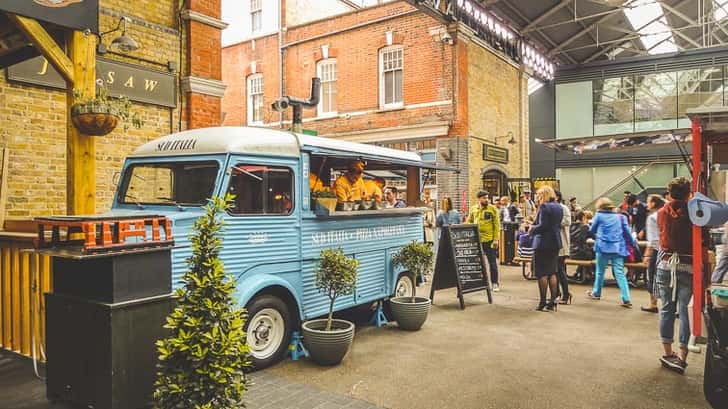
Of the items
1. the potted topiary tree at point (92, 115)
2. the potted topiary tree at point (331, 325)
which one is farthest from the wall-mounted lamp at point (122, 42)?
the potted topiary tree at point (331, 325)

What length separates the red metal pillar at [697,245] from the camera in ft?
15.9

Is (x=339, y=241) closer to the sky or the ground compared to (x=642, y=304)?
closer to the sky

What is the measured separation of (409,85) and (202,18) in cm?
877

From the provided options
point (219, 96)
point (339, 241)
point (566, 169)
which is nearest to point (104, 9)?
point (219, 96)

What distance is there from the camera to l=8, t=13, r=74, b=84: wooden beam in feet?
13.7

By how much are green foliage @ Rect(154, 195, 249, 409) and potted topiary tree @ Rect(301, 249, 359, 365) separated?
220 cm

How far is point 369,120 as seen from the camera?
57.5 ft

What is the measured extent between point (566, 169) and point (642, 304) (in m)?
16.8

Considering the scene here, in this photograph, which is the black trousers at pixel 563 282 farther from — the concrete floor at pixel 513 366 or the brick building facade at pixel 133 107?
the brick building facade at pixel 133 107

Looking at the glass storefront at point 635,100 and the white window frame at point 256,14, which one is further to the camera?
the glass storefront at point 635,100

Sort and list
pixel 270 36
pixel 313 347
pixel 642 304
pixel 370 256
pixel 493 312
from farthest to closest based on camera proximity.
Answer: pixel 270 36, pixel 642 304, pixel 493 312, pixel 370 256, pixel 313 347

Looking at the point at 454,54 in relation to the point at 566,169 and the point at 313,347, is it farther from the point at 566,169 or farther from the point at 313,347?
the point at 313,347

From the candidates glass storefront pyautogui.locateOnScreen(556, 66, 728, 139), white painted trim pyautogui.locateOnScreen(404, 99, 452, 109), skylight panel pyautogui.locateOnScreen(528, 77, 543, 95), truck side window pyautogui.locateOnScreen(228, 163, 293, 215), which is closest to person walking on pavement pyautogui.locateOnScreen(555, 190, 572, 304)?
truck side window pyautogui.locateOnScreen(228, 163, 293, 215)

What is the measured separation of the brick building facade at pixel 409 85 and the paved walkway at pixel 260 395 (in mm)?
11926
